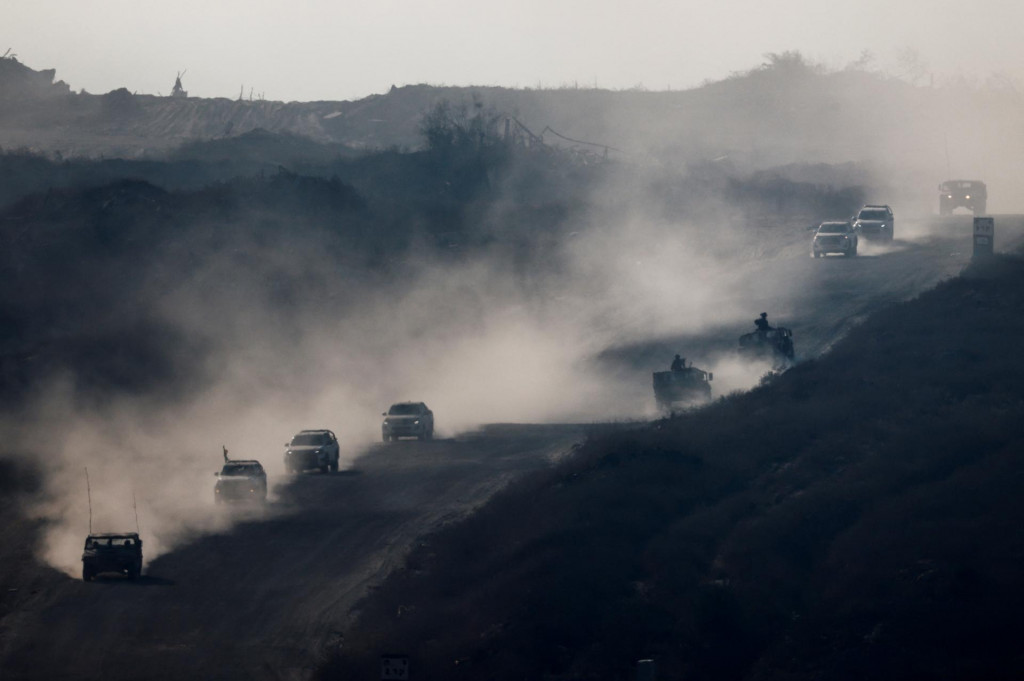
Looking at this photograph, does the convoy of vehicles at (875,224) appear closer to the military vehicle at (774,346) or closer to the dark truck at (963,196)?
the dark truck at (963,196)

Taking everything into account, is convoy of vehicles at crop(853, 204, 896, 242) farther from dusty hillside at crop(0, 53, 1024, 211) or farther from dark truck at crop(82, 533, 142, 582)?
dark truck at crop(82, 533, 142, 582)

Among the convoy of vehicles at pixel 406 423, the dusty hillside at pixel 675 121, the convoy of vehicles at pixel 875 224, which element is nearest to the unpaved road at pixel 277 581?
the convoy of vehicles at pixel 406 423

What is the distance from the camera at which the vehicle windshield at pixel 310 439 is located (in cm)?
4603

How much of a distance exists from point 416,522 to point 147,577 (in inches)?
292

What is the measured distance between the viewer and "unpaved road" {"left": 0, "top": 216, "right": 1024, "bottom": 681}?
28594 millimetres

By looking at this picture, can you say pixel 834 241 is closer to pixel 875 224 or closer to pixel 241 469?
pixel 875 224

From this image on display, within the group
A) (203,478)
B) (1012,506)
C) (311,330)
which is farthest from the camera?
(311,330)

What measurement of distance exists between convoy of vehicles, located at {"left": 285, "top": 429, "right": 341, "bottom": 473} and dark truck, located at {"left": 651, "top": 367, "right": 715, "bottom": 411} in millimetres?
11762

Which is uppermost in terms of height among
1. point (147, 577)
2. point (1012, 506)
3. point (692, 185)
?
point (692, 185)

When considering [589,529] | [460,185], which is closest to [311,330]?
[460,185]

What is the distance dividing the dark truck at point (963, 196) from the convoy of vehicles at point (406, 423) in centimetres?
5223

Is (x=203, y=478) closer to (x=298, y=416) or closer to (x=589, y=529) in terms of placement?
(x=298, y=416)

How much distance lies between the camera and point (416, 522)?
38031 mm

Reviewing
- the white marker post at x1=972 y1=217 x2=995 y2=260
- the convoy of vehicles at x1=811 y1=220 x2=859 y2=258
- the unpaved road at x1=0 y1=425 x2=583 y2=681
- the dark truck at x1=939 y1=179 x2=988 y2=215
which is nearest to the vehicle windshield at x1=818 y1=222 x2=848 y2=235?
the convoy of vehicles at x1=811 y1=220 x2=859 y2=258
